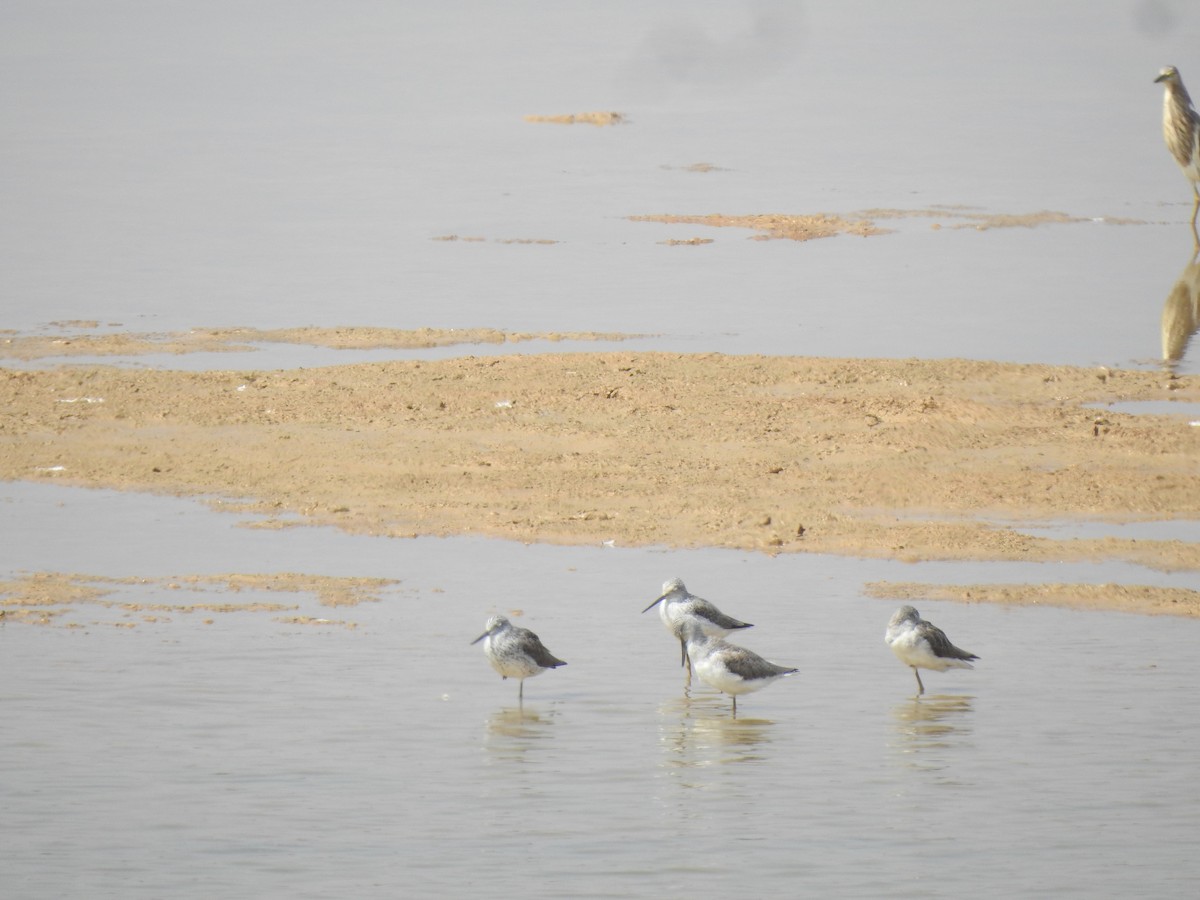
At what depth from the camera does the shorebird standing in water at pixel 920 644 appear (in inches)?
429

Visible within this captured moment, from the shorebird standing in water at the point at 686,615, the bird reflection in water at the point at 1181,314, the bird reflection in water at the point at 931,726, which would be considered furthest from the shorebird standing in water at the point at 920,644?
the bird reflection in water at the point at 1181,314

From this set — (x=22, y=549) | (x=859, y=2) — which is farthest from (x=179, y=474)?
(x=859, y=2)

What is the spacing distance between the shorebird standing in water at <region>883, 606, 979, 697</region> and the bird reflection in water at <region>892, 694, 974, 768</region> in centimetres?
19

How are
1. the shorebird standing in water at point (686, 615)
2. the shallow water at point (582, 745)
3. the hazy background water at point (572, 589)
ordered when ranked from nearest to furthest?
the shallow water at point (582, 745), the hazy background water at point (572, 589), the shorebird standing in water at point (686, 615)

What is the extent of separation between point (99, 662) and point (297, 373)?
780 cm

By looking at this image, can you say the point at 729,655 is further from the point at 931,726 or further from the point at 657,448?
the point at 657,448

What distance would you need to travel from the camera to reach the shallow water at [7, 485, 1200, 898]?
8672 mm

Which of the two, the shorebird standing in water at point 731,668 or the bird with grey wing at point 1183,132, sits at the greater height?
the bird with grey wing at point 1183,132

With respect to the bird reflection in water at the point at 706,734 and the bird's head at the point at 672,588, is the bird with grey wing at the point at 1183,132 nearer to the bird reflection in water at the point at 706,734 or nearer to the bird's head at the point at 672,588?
the bird's head at the point at 672,588

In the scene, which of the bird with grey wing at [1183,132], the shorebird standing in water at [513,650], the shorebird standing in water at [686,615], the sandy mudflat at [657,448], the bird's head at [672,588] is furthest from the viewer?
the bird with grey wing at [1183,132]

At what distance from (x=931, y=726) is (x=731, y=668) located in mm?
1160

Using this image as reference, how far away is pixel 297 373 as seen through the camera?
1880cm

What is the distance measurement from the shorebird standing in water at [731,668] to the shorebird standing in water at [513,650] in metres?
0.90

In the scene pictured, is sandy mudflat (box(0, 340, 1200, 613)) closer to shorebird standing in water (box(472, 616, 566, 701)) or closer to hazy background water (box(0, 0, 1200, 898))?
hazy background water (box(0, 0, 1200, 898))
